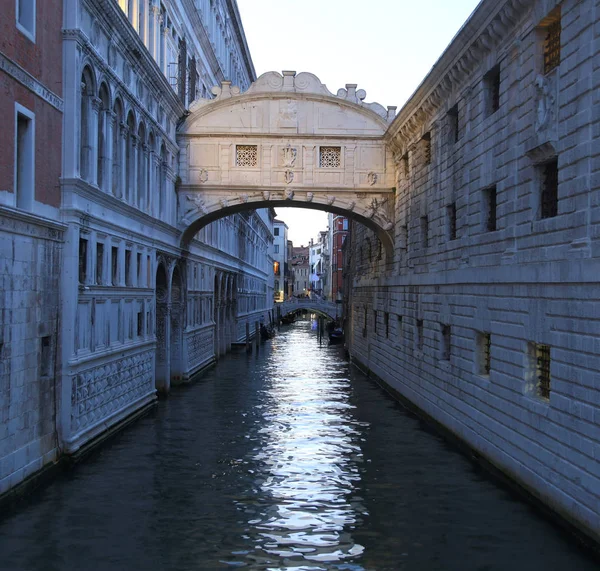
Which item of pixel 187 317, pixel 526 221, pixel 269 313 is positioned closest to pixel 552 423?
pixel 526 221

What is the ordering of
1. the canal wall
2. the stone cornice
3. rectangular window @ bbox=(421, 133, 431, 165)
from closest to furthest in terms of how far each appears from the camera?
the canal wall → the stone cornice → rectangular window @ bbox=(421, 133, 431, 165)

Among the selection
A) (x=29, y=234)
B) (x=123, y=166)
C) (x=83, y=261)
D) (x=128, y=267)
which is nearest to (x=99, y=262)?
(x=83, y=261)

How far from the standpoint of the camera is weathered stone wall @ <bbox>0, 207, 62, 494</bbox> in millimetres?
10719

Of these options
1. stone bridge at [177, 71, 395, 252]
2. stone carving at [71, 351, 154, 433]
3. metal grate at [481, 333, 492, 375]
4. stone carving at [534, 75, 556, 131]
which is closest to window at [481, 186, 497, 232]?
metal grate at [481, 333, 492, 375]

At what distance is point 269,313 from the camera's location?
69.4m

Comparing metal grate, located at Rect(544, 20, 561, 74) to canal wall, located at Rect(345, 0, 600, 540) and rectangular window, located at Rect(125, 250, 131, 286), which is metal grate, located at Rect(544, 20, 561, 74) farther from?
rectangular window, located at Rect(125, 250, 131, 286)

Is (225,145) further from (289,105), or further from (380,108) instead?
(380,108)

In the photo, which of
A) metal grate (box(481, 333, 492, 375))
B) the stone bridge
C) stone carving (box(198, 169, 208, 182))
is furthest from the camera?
stone carving (box(198, 169, 208, 182))

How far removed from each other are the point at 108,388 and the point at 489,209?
8.62 m

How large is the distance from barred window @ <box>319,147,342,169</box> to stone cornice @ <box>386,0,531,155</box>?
1826 mm

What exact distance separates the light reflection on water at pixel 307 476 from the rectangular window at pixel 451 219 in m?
5.08

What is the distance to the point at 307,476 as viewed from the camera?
1351 cm

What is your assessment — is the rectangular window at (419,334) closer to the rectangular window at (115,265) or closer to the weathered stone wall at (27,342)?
the rectangular window at (115,265)

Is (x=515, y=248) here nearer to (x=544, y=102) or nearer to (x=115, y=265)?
(x=544, y=102)
